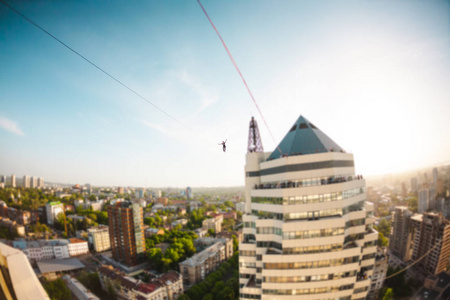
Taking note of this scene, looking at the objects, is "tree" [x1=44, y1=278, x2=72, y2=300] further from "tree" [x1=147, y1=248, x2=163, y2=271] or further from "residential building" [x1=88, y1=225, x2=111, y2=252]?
"residential building" [x1=88, y1=225, x2=111, y2=252]

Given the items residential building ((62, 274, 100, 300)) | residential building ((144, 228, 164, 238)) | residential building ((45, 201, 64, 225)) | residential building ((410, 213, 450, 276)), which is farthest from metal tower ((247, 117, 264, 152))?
residential building ((45, 201, 64, 225))

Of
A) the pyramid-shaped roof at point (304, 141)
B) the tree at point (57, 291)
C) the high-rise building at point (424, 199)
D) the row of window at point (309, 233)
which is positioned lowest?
the tree at point (57, 291)

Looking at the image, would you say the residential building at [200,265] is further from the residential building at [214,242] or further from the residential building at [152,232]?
the residential building at [152,232]

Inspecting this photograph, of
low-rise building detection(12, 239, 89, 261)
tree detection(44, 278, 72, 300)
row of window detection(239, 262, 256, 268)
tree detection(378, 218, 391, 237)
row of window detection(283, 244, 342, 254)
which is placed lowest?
tree detection(378, 218, 391, 237)

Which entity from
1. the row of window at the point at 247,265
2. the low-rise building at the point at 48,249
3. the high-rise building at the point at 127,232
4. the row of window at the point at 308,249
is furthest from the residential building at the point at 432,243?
the low-rise building at the point at 48,249

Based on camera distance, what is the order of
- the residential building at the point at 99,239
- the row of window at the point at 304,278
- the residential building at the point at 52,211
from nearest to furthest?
the row of window at the point at 304,278, the residential building at the point at 99,239, the residential building at the point at 52,211

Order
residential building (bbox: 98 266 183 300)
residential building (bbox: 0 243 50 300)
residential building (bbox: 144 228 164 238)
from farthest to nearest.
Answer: residential building (bbox: 144 228 164 238)
residential building (bbox: 98 266 183 300)
residential building (bbox: 0 243 50 300)

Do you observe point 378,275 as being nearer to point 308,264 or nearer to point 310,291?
point 310,291
